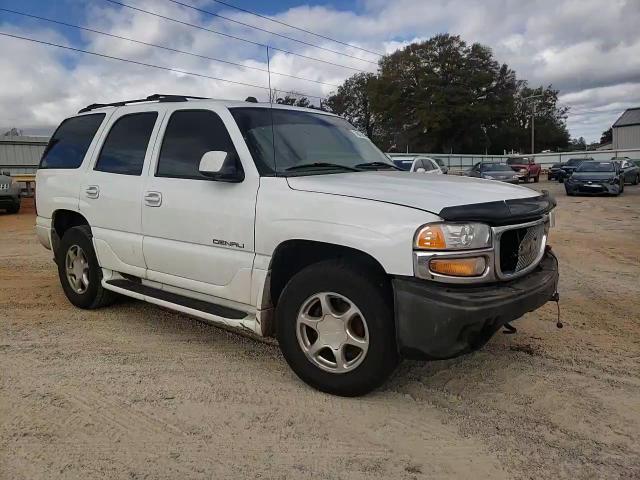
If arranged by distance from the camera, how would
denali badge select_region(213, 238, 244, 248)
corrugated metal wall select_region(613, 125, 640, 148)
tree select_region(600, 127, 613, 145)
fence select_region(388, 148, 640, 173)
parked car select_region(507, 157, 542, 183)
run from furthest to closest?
tree select_region(600, 127, 613, 145)
corrugated metal wall select_region(613, 125, 640, 148)
fence select_region(388, 148, 640, 173)
parked car select_region(507, 157, 542, 183)
denali badge select_region(213, 238, 244, 248)

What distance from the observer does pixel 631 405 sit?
3.38 m

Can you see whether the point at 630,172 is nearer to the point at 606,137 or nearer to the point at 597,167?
the point at 597,167

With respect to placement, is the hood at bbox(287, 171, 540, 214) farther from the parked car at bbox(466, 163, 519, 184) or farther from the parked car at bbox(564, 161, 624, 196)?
the parked car at bbox(466, 163, 519, 184)

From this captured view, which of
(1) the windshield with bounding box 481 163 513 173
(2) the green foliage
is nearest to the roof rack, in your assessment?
(1) the windshield with bounding box 481 163 513 173

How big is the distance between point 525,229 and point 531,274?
13.6 inches

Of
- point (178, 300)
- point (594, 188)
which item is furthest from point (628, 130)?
point (178, 300)

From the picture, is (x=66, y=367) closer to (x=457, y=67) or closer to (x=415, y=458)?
(x=415, y=458)

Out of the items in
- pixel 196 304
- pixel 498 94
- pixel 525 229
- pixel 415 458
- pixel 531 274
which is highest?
pixel 498 94

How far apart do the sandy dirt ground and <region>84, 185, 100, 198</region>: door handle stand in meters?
1.16

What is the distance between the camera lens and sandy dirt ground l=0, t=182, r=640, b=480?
2.82 m

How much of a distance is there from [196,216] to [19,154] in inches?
1034

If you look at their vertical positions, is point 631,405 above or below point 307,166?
below

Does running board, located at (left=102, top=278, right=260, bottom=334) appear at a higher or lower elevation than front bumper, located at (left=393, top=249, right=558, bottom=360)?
lower

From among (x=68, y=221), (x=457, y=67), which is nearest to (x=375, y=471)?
(x=68, y=221)
